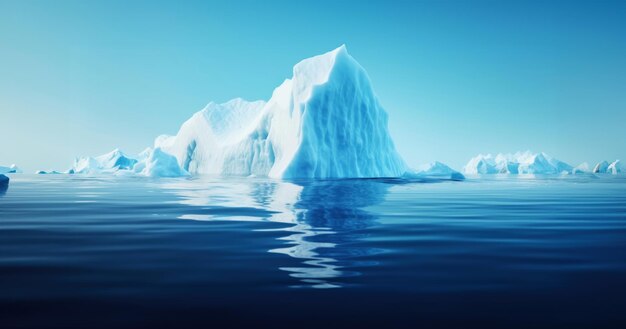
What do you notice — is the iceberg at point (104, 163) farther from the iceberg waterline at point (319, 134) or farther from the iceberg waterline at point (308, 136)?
the iceberg waterline at point (319, 134)

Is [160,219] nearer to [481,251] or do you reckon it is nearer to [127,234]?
[127,234]

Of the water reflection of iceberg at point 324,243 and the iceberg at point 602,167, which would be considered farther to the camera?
the iceberg at point 602,167

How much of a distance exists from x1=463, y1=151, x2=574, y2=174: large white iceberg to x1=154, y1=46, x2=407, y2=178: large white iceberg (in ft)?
252

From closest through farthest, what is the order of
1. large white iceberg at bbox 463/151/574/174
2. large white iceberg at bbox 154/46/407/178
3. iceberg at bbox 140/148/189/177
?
large white iceberg at bbox 154/46/407/178
iceberg at bbox 140/148/189/177
large white iceberg at bbox 463/151/574/174

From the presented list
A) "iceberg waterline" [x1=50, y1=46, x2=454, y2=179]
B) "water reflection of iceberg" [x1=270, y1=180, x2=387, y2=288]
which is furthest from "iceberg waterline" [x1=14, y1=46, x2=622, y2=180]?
"water reflection of iceberg" [x1=270, y1=180, x2=387, y2=288]

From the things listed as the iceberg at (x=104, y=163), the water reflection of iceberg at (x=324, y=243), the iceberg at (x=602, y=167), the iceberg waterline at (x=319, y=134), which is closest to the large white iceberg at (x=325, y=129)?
the iceberg waterline at (x=319, y=134)

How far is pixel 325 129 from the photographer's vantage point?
144 feet

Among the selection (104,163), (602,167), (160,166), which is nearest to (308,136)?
(160,166)

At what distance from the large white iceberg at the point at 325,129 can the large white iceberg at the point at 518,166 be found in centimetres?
7675

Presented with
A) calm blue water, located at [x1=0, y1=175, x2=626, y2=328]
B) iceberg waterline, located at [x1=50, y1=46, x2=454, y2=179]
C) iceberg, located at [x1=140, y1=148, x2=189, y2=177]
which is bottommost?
calm blue water, located at [x1=0, y1=175, x2=626, y2=328]

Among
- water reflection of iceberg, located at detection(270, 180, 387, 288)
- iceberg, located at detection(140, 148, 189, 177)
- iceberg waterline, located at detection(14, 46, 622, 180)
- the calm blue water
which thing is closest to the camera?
the calm blue water

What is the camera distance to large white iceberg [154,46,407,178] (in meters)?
42.3

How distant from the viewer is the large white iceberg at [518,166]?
121125 mm

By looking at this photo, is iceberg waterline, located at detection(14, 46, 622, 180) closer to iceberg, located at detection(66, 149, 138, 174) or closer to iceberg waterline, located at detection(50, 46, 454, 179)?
iceberg waterline, located at detection(50, 46, 454, 179)
